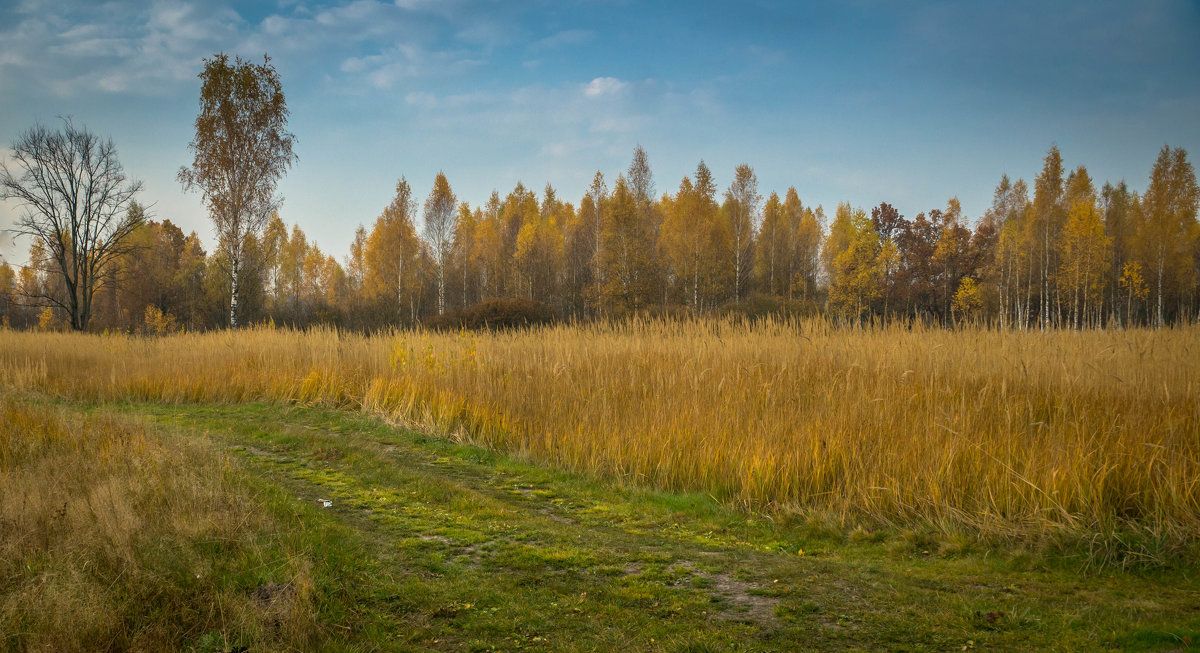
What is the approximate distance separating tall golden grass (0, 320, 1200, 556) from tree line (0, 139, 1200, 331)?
18.1 meters

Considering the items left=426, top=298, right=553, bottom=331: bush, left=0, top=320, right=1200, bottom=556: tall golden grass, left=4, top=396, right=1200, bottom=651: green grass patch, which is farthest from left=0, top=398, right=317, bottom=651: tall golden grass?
left=426, top=298, right=553, bottom=331: bush

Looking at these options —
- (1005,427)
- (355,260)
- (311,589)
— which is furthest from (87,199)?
(1005,427)

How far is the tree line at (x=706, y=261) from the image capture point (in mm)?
31875

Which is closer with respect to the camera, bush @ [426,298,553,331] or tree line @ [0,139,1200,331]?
bush @ [426,298,553,331]

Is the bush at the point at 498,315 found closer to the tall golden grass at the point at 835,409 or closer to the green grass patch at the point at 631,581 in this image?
the tall golden grass at the point at 835,409

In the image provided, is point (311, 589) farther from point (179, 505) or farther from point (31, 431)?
point (31, 431)

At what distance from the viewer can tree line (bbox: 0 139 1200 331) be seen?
105 ft

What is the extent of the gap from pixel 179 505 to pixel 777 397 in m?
5.43

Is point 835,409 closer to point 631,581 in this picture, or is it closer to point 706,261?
point 631,581

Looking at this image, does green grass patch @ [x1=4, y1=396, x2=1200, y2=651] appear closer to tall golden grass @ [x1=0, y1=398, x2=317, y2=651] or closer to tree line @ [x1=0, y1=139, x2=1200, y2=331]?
tall golden grass @ [x1=0, y1=398, x2=317, y2=651]

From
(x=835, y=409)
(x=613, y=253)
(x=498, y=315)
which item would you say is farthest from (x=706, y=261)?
(x=835, y=409)

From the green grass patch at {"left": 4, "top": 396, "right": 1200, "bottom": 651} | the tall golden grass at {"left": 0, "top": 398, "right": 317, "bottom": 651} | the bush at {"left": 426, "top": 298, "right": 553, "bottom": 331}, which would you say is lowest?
the green grass patch at {"left": 4, "top": 396, "right": 1200, "bottom": 651}

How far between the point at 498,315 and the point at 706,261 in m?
17.0

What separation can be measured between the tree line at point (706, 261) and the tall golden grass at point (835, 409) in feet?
59.4
